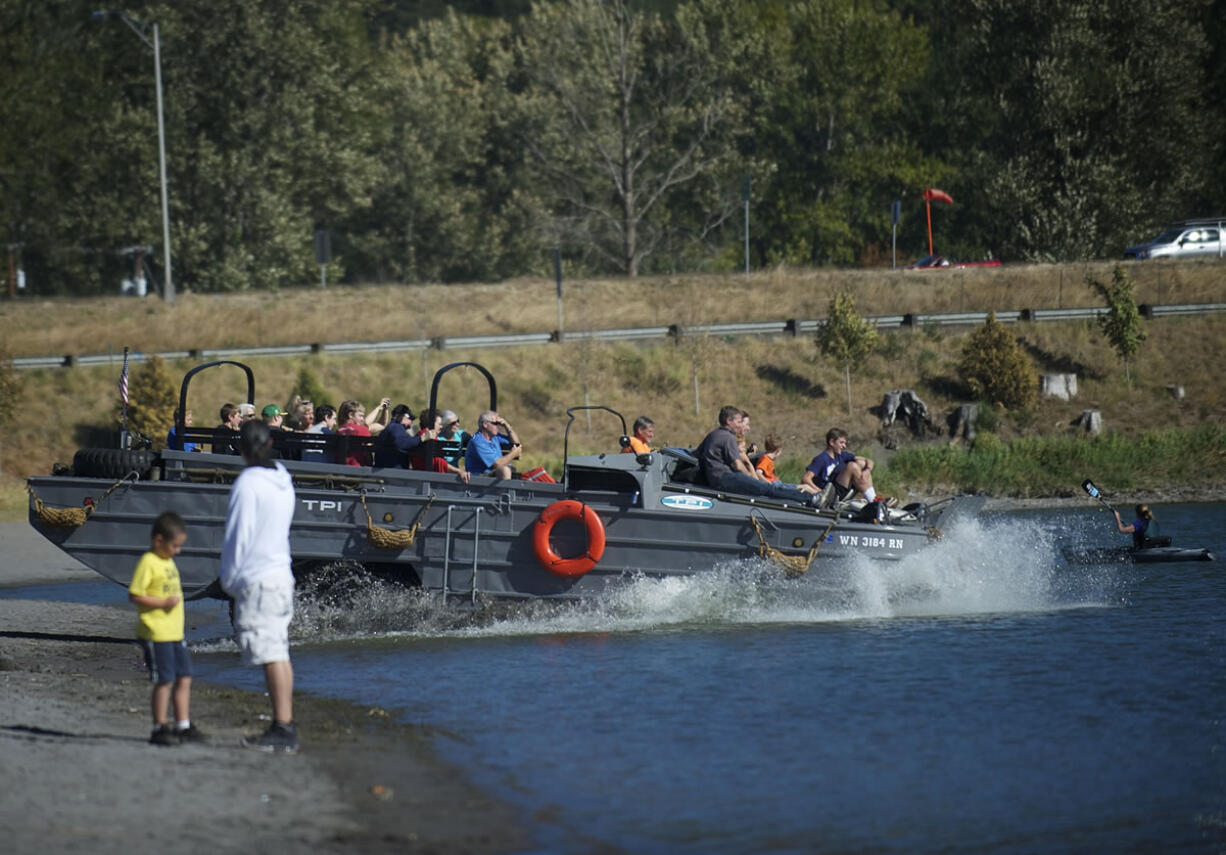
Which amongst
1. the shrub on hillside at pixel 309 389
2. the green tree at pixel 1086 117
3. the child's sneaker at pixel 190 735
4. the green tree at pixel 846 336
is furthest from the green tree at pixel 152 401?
the green tree at pixel 1086 117

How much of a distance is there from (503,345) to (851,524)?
80.9 ft

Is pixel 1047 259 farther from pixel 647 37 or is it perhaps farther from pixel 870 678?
pixel 870 678

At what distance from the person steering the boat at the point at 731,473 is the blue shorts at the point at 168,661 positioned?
6.48 meters

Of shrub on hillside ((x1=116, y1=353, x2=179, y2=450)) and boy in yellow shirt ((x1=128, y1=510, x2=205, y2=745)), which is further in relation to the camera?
shrub on hillside ((x1=116, y1=353, x2=179, y2=450))

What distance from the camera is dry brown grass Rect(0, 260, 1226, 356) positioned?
41.4 meters

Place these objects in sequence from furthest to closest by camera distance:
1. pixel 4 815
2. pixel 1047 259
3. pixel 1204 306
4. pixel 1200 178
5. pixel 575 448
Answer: pixel 1200 178 < pixel 1047 259 < pixel 1204 306 < pixel 575 448 < pixel 4 815

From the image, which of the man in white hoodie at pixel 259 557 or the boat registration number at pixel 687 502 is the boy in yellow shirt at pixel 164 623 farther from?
the boat registration number at pixel 687 502

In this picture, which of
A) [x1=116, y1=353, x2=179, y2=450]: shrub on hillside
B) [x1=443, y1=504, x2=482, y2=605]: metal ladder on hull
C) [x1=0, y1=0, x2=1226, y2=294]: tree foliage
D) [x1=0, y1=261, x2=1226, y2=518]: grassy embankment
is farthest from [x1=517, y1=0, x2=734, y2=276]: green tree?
[x1=443, y1=504, x2=482, y2=605]: metal ladder on hull

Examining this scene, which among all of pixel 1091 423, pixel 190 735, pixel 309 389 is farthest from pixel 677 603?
pixel 309 389

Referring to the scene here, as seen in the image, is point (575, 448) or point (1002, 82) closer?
point (575, 448)

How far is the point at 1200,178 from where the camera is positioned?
50.9 metres

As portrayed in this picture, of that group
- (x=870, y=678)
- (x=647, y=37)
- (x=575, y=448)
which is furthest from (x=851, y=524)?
(x=647, y=37)

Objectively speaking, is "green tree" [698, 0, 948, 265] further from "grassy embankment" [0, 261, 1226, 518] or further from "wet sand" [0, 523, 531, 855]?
"wet sand" [0, 523, 531, 855]

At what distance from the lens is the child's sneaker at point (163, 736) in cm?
928
